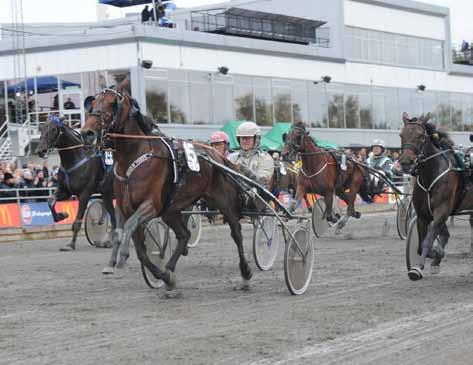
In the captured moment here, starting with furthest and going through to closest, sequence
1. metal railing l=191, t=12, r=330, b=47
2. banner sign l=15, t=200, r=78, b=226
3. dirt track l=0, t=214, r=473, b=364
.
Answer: metal railing l=191, t=12, r=330, b=47 < banner sign l=15, t=200, r=78, b=226 < dirt track l=0, t=214, r=473, b=364

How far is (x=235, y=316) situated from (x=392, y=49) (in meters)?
41.6

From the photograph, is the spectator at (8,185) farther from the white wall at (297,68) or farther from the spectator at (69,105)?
the white wall at (297,68)

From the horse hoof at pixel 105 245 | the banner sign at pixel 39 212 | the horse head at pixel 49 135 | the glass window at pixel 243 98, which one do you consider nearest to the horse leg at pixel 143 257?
the horse head at pixel 49 135

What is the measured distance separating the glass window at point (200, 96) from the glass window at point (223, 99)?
0.43 m

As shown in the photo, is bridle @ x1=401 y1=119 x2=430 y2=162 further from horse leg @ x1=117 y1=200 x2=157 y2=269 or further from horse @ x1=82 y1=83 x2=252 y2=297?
horse leg @ x1=117 y1=200 x2=157 y2=269

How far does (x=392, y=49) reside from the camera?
156ft

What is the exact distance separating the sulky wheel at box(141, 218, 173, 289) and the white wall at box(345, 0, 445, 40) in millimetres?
35972

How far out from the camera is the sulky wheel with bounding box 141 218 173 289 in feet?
31.2

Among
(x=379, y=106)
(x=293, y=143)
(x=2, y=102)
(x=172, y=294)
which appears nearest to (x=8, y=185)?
(x=293, y=143)

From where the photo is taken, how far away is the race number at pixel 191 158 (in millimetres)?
8806

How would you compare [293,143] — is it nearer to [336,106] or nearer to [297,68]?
[297,68]

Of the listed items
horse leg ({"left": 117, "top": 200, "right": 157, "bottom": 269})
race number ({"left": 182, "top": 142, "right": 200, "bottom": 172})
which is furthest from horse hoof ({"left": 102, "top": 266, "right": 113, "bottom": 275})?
race number ({"left": 182, "top": 142, "right": 200, "bottom": 172})

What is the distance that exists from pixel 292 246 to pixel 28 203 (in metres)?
11.5

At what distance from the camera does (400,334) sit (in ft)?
22.1
